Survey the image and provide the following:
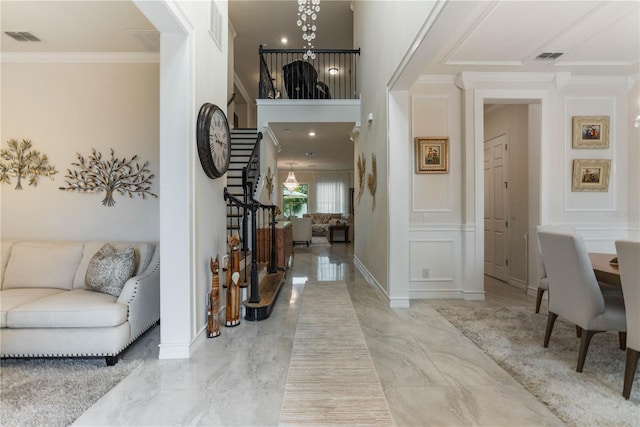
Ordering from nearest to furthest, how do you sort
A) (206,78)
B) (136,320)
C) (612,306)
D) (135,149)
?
(612,306) < (136,320) < (206,78) < (135,149)

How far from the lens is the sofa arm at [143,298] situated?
2342mm

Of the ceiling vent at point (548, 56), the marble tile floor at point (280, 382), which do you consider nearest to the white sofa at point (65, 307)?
the marble tile floor at point (280, 382)

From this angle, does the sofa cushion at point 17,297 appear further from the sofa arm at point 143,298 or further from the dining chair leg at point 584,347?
the dining chair leg at point 584,347

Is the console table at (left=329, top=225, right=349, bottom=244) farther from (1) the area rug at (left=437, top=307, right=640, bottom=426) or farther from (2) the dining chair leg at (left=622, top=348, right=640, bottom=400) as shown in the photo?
(2) the dining chair leg at (left=622, top=348, right=640, bottom=400)

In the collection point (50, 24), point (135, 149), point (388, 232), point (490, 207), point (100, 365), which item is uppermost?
point (50, 24)

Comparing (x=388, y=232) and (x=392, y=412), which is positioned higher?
(x=388, y=232)

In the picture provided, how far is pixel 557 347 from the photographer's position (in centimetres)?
246

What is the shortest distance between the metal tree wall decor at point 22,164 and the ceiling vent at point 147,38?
5.65 ft

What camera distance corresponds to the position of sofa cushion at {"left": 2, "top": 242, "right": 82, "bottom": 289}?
8.88 ft

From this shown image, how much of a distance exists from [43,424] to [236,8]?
7.04 m

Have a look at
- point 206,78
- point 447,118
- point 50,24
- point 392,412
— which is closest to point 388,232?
point 447,118

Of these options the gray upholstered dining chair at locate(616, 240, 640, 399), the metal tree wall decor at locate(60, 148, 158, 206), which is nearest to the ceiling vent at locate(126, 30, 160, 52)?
the metal tree wall decor at locate(60, 148, 158, 206)

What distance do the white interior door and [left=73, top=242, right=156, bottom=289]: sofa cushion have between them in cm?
504

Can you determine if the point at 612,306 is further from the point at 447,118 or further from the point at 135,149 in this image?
the point at 135,149
